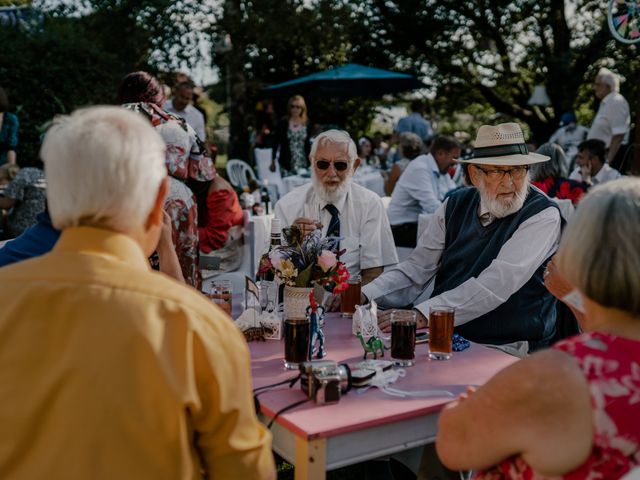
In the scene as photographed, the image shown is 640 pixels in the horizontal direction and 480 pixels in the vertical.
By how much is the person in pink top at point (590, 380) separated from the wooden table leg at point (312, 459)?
1.57 feet

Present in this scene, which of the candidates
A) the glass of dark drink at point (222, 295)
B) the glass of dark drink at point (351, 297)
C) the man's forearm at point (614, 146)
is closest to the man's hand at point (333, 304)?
the glass of dark drink at point (351, 297)

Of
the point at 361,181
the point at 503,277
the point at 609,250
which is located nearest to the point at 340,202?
the point at 503,277

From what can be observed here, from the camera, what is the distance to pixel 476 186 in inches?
140

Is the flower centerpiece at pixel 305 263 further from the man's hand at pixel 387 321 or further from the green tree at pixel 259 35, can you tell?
the green tree at pixel 259 35

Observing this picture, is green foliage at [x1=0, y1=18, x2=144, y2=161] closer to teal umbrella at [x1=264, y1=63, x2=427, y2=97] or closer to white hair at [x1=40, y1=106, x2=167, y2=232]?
teal umbrella at [x1=264, y1=63, x2=427, y2=97]

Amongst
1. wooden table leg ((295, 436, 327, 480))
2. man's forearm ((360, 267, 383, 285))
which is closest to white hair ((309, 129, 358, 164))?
man's forearm ((360, 267, 383, 285))

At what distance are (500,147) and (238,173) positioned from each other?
809cm

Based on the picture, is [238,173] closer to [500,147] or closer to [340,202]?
[340,202]

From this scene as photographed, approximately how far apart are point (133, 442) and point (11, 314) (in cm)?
34

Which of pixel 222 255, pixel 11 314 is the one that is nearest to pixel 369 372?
pixel 11 314

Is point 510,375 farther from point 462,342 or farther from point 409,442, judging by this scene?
point 462,342

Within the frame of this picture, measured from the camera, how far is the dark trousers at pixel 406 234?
7016 millimetres

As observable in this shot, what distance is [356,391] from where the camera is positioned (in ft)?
7.15

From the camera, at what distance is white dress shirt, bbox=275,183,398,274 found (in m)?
3.97
